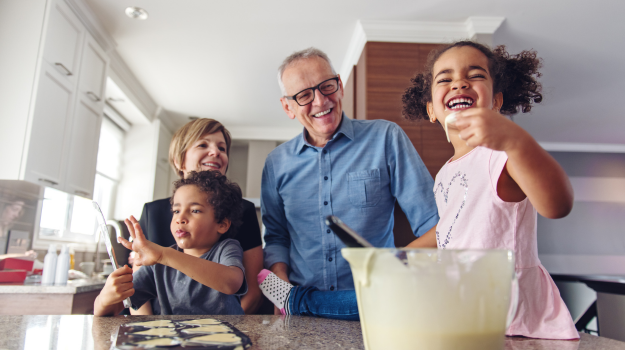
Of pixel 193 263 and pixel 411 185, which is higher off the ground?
pixel 411 185

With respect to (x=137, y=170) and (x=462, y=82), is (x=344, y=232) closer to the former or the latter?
(x=462, y=82)

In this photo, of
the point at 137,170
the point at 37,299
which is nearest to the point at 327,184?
the point at 37,299

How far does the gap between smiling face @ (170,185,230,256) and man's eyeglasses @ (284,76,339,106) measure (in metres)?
0.48

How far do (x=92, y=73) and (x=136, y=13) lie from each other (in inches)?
23.2

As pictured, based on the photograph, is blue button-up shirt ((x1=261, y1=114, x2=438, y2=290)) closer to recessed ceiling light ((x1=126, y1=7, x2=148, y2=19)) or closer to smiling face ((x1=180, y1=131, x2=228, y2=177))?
smiling face ((x1=180, y1=131, x2=228, y2=177))

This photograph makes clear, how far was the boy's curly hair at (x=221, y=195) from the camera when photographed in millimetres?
1173

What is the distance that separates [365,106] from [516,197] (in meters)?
2.65

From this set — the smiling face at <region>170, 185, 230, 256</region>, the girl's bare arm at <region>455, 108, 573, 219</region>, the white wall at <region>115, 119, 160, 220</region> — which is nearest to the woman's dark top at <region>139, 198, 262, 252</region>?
the smiling face at <region>170, 185, 230, 256</region>

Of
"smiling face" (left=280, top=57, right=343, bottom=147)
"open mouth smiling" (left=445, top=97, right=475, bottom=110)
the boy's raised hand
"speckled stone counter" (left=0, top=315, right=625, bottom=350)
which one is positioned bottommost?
"speckled stone counter" (left=0, top=315, right=625, bottom=350)

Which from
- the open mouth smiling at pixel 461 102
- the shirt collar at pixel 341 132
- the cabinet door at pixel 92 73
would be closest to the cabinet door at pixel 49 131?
the cabinet door at pixel 92 73

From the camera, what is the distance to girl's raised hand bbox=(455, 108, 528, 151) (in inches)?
18.0

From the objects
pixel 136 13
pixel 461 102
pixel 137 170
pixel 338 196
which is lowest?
pixel 338 196

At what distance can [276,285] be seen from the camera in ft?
3.22

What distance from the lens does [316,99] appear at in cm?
140
